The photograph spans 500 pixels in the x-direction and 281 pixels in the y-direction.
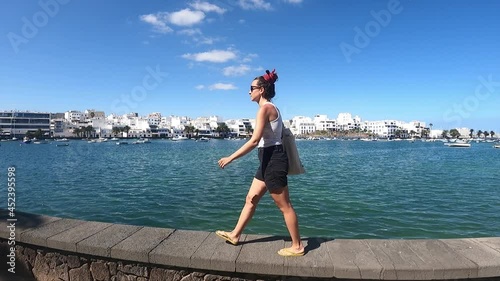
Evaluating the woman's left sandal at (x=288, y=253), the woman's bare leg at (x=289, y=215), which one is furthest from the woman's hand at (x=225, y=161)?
the woman's left sandal at (x=288, y=253)

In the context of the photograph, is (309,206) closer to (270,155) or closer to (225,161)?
(270,155)

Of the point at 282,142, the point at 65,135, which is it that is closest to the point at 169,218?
the point at 282,142

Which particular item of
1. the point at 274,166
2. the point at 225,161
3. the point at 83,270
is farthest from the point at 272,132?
the point at 83,270

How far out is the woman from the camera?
375cm

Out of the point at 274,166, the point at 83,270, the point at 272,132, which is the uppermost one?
the point at 272,132

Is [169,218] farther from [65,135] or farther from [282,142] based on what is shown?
[65,135]

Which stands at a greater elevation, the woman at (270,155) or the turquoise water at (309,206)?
the woman at (270,155)

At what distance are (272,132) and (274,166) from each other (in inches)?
15.7

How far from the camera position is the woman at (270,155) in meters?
3.75

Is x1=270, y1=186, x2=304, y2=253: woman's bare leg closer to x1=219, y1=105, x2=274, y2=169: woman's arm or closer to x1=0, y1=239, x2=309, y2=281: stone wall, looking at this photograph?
Answer: x1=0, y1=239, x2=309, y2=281: stone wall

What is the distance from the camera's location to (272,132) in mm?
3848

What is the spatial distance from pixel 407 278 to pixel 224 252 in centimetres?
192

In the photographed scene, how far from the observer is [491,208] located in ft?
43.2

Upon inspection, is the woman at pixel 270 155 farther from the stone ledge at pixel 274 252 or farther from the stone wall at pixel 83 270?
the stone wall at pixel 83 270
